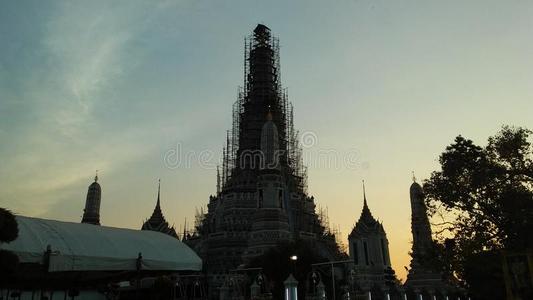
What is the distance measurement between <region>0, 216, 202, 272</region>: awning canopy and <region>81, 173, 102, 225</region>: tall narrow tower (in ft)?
139

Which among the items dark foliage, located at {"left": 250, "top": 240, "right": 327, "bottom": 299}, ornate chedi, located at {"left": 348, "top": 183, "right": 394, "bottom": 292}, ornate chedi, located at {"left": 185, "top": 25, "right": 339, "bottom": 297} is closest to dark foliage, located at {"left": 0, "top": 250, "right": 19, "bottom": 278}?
dark foliage, located at {"left": 250, "top": 240, "right": 327, "bottom": 299}

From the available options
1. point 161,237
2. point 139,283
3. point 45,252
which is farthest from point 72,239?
point 139,283

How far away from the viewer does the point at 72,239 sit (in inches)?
859

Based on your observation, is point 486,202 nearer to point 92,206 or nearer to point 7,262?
point 7,262

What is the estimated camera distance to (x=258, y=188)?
168ft

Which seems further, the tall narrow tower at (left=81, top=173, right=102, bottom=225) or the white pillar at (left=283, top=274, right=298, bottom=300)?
the tall narrow tower at (left=81, top=173, right=102, bottom=225)

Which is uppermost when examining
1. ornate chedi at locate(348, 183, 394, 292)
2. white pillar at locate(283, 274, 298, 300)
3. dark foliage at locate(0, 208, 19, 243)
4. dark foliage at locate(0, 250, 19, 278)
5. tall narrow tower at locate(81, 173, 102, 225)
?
tall narrow tower at locate(81, 173, 102, 225)

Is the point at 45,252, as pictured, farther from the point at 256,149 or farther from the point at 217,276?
the point at 256,149

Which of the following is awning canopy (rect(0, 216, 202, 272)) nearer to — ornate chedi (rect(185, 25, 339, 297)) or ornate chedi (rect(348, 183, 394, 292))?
ornate chedi (rect(185, 25, 339, 297))

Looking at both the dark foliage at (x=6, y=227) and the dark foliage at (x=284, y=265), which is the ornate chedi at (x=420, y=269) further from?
the dark foliage at (x=6, y=227)

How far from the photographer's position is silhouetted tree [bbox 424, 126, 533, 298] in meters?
22.0

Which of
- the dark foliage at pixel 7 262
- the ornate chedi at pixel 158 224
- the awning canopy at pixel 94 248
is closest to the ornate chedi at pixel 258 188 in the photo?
the ornate chedi at pixel 158 224

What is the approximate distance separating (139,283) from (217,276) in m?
21.2

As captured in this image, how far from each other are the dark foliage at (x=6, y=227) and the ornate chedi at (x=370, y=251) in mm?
49412
